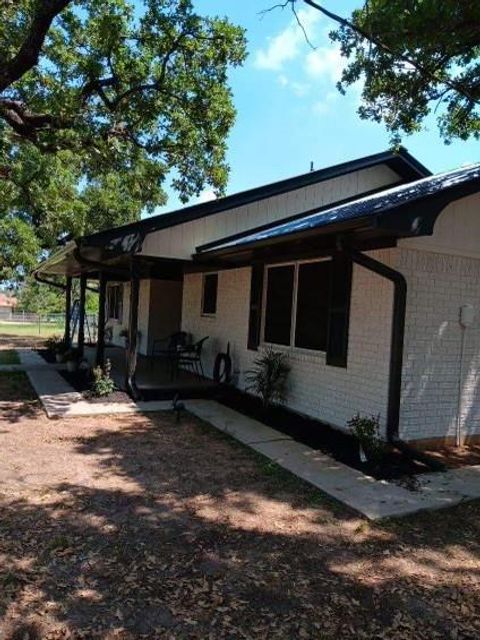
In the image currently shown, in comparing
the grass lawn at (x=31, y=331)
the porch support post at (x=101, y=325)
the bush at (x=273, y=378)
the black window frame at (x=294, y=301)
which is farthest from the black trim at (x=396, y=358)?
the grass lawn at (x=31, y=331)

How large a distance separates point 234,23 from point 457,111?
14.4ft

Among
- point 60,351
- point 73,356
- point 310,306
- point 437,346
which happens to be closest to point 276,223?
point 310,306

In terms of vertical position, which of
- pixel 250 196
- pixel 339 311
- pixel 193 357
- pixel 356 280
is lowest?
pixel 193 357

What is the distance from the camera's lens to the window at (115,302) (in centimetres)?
1816

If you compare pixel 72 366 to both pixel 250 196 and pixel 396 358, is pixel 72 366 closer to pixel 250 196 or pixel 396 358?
pixel 250 196

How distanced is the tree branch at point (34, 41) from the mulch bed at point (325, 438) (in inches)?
221

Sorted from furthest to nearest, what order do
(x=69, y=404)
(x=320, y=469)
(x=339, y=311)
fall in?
(x=69, y=404)
(x=339, y=311)
(x=320, y=469)

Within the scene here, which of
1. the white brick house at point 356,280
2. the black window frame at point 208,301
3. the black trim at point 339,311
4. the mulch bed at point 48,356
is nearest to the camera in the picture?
the white brick house at point 356,280

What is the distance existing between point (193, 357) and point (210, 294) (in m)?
1.40

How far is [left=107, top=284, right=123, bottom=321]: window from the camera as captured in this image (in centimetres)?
1816

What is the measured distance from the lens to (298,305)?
25.1 feet

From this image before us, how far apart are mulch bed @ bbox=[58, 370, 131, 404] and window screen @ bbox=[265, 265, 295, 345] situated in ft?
8.55

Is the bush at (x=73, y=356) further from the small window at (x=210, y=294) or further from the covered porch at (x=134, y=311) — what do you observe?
the small window at (x=210, y=294)

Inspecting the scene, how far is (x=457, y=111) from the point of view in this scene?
792 centimetres
